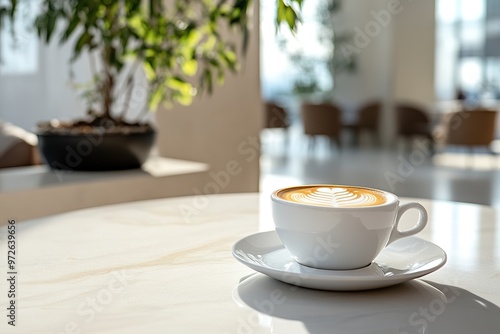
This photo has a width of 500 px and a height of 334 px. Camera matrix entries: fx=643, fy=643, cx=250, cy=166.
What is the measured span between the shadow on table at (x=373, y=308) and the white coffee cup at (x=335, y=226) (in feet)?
0.13

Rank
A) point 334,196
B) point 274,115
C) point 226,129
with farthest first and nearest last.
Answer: point 274,115 < point 226,129 < point 334,196

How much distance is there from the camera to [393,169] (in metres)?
8.43

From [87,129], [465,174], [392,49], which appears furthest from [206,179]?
[392,49]

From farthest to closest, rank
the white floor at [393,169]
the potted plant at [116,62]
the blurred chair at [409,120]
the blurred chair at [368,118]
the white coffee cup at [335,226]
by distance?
1. the blurred chair at [368,118]
2. the blurred chair at [409,120]
3. the white floor at [393,169]
4. the potted plant at [116,62]
5. the white coffee cup at [335,226]

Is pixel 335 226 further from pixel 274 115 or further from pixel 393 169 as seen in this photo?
pixel 274 115

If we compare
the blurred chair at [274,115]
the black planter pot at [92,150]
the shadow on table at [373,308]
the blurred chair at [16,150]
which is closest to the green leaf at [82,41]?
the black planter pot at [92,150]

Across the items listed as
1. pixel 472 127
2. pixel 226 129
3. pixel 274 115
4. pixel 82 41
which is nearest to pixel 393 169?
pixel 472 127

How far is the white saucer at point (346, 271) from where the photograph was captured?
72 centimetres

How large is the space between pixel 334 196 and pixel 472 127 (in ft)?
28.3

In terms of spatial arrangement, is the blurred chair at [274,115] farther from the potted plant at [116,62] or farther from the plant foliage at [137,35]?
the potted plant at [116,62]

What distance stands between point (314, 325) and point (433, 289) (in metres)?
0.20

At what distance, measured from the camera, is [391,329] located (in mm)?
627

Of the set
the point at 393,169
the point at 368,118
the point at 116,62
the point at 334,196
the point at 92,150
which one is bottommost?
the point at 393,169

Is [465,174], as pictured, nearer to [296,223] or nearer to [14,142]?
[14,142]
